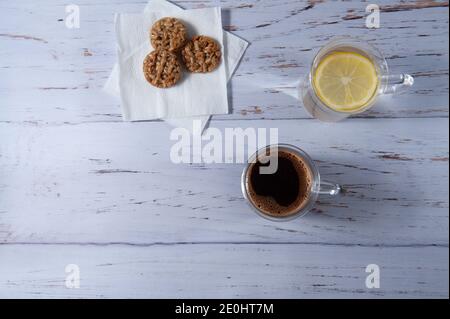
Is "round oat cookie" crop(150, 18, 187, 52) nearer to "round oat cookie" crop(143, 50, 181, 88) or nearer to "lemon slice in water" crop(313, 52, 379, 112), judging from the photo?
"round oat cookie" crop(143, 50, 181, 88)

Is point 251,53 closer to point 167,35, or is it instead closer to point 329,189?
point 167,35

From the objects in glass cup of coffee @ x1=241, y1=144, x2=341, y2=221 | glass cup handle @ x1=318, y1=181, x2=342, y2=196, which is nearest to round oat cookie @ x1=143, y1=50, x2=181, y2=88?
glass cup of coffee @ x1=241, y1=144, x2=341, y2=221

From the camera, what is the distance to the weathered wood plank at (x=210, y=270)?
0.82 meters

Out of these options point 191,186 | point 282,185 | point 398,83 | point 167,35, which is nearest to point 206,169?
point 191,186

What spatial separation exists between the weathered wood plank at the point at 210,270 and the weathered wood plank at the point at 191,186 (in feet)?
0.07

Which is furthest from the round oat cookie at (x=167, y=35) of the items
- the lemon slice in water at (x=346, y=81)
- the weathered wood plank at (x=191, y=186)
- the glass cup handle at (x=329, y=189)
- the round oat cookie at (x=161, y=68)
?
the glass cup handle at (x=329, y=189)

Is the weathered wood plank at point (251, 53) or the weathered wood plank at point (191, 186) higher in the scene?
the weathered wood plank at point (251, 53)

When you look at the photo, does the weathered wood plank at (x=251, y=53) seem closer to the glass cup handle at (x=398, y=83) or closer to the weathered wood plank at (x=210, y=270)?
the glass cup handle at (x=398, y=83)

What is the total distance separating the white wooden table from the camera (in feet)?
2.68

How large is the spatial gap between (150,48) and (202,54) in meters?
0.10

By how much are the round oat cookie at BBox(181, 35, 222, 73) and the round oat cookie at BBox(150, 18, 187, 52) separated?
0.02 meters

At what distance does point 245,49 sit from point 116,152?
0.30 m

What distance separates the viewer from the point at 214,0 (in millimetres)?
820

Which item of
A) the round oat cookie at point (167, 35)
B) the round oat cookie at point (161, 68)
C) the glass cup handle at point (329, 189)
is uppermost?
the round oat cookie at point (167, 35)
